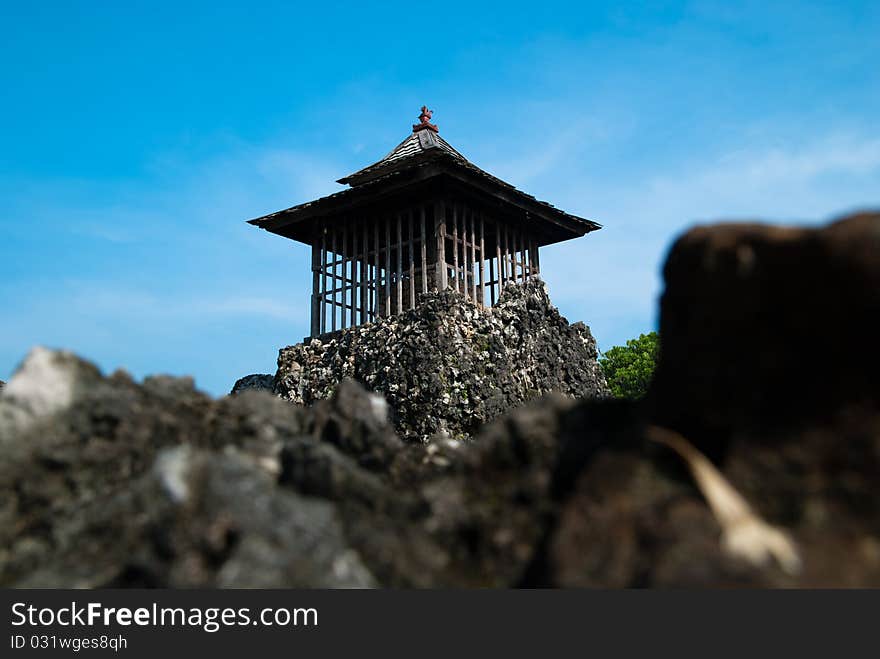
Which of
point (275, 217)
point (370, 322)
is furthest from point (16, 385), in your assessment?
point (275, 217)

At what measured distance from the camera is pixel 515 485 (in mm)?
4344

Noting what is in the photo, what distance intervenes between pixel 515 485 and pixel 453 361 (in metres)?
12.0

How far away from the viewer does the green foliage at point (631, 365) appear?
33.7 m

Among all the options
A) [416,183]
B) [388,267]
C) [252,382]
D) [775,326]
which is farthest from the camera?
[252,382]

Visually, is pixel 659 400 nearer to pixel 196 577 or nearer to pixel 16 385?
pixel 196 577

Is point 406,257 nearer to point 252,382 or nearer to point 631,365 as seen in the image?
point 252,382

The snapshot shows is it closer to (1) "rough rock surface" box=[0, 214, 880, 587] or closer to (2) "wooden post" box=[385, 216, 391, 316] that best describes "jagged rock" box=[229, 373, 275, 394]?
(2) "wooden post" box=[385, 216, 391, 316]

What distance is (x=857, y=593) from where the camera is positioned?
3.10m

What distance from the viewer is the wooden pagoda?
1820cm

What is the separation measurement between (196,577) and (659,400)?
252cm

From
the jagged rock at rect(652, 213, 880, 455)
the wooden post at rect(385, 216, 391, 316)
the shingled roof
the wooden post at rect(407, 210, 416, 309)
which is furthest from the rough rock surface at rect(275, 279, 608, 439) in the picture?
the jagged rock at rect(652, 213, 880, 455)

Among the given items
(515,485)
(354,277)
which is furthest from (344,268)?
(515,485)

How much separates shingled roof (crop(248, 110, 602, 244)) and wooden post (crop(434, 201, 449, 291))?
0.79 m

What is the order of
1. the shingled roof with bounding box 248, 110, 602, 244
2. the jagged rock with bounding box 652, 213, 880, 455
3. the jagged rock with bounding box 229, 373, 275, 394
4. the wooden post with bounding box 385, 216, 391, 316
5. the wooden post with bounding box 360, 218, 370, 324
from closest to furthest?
1. the jagged rock with bounding box 652, 213, 880, 455
2. the shingled roof with bounding box 248, 110, 602, 244
3. the wooden post with bounding box 385, 216, 391, 316
4. the wooden post with bounding box 360, 218, 370, 324
5. the jagged rock with bounding box 229, 373, 275, 394
